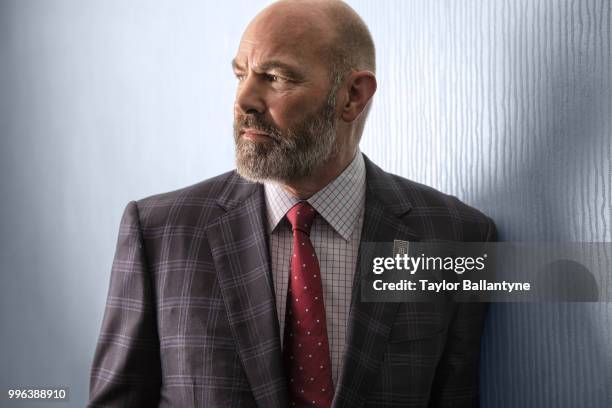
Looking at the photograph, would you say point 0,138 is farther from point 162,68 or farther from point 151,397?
point 151,397

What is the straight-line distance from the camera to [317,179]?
138 centimetres

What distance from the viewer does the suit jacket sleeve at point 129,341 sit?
51.3 inches

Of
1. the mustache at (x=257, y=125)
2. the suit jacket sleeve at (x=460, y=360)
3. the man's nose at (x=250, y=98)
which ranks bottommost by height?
the suit jacket sleeve at (x=460, y=360)

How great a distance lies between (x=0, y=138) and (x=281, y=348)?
114 centimetres

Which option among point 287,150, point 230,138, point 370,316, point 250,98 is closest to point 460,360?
point 370,316

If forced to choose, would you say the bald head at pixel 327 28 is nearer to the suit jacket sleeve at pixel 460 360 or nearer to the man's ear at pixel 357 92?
the man's ear at pixel 357 92

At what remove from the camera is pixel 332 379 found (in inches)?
50.7

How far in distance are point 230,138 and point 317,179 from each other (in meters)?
0.42

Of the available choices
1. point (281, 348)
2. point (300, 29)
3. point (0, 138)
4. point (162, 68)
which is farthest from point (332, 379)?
point (0, 138)

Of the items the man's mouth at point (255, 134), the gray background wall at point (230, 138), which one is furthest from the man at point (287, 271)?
the gray background wall at point (230, 138)

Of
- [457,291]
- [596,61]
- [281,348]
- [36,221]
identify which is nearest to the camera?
[596,61]

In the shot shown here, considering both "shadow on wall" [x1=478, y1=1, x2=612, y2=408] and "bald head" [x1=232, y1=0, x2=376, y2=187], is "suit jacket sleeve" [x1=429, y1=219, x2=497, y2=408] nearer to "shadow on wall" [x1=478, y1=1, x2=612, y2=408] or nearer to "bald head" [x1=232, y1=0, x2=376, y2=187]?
"shadow on wall" [x1=478, y1=1, x2=612, y2=408]

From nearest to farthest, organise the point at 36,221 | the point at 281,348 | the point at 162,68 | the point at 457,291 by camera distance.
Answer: the point at 281,348 → the point at 457,291 → the point at 162,68 → the point at 36,221

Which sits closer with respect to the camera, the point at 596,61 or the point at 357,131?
the point at 596,61
